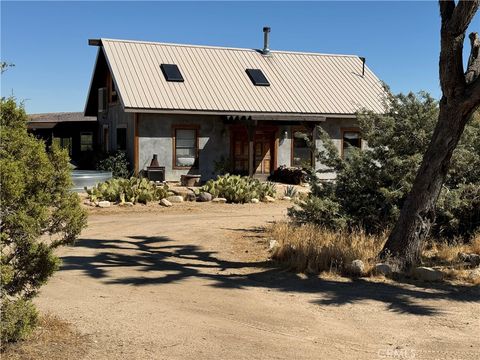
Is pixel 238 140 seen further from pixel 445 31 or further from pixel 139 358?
pixel 139 358

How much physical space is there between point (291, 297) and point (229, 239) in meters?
4.05

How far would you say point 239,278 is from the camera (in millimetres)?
7773

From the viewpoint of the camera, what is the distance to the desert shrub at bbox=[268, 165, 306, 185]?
878 inches

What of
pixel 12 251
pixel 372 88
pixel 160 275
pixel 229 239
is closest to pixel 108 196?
pixel 229 239

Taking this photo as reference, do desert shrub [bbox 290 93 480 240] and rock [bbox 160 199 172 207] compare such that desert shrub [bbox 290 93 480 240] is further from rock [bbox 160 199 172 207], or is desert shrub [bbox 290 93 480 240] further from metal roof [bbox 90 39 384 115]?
metal roof [bbox 90 39 384 115]

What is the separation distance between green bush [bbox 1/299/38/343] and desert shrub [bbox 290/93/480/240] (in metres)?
Result: 6.76

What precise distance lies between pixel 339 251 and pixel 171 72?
16540mm

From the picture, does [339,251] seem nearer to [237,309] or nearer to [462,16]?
[237,309]

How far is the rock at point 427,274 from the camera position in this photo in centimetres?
779

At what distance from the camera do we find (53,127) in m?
30.5

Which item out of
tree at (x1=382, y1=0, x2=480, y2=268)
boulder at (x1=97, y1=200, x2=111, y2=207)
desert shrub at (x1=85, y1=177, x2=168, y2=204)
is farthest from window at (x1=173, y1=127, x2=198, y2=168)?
tree at (x1=382, y1=0, x2=480, y2=268)

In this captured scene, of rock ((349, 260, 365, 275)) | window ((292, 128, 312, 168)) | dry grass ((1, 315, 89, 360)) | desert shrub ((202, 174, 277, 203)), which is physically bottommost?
dry grass ((1, 315, 89, 360))

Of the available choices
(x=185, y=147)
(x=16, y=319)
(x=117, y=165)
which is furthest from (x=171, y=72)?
(x=16, y=319)

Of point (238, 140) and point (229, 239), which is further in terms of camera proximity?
point (238, 140)
